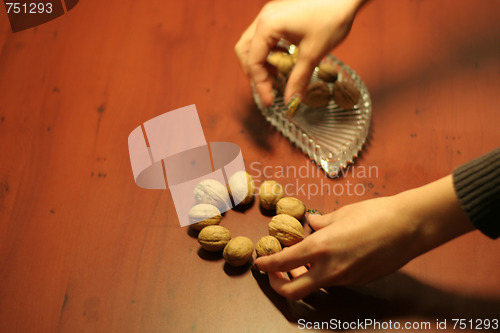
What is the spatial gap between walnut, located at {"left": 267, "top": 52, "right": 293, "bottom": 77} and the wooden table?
0.10 meters

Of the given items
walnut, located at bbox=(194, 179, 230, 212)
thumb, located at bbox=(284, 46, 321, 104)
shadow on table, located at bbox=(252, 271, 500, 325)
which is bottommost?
shadow on table, located at bbox=(252, 271, 500, 325)

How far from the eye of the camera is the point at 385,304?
69 cm

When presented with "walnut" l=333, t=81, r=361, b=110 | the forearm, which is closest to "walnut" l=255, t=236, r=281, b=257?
the forearm

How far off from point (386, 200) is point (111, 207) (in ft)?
1.64

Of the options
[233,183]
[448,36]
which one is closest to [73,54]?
[233,183]

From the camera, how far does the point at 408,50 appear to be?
101cm

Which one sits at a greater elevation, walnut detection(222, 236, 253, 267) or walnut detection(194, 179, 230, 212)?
walnut detection(194, 179, 230, 212)

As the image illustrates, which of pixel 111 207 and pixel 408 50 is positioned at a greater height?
pixel 408 50

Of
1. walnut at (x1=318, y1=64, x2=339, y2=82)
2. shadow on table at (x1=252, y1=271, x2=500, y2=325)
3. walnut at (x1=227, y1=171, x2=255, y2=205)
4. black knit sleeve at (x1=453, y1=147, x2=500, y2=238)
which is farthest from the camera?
walnut at (x1=318, y1=64, x2=339, y2=82)

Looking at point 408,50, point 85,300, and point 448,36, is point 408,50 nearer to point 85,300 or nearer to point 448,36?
point 448,36

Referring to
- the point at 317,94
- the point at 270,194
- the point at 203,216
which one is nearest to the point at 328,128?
the point at 317,94

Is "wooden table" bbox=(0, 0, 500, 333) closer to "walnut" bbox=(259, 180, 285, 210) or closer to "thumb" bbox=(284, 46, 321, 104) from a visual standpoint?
"walnut" bbox=(259, 180, 285, 210)

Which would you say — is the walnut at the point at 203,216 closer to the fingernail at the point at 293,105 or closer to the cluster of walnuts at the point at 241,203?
the cluster of walnuts at the point at 241,203

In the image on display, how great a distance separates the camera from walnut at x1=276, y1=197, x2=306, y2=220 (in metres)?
0.76
